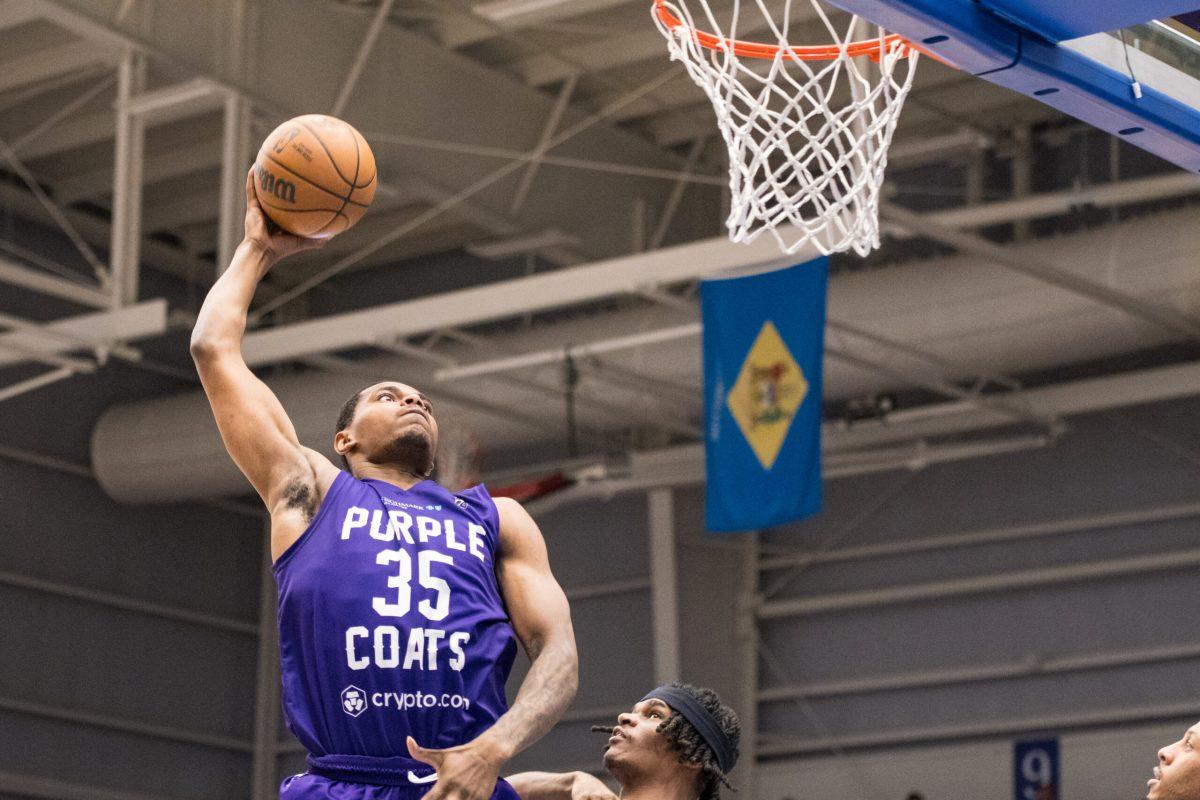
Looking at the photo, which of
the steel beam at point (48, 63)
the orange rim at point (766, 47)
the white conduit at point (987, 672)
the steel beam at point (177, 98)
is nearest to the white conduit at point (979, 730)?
the white conduit at point (987, 672)

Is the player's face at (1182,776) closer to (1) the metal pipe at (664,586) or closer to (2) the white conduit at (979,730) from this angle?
(2) the white conduit at (979,730)

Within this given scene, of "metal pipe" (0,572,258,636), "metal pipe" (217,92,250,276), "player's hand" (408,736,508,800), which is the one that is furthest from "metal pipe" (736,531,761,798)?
"player's hand" (408,736,508,800)

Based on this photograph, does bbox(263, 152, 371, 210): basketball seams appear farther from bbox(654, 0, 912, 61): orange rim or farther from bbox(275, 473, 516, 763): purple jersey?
bbox(654, 0, 912, 61): orange rim

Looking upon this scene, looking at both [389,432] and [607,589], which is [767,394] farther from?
[389,432]

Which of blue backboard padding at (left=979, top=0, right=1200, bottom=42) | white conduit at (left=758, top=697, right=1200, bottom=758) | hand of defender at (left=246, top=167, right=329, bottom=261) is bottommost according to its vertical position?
hand of defender at (left=246, top=167, right=329, bottom=261)

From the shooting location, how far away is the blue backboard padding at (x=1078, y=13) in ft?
15.1

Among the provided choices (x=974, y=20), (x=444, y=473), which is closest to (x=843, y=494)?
(x=444, y=473)

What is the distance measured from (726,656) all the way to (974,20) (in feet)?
45.0

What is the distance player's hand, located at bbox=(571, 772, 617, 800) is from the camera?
4.36m

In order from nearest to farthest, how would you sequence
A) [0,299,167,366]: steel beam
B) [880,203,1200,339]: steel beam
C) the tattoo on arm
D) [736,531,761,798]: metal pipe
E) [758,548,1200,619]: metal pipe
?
the tattoo on arm → [880,203,1200,339]: steel beam → [0,299,167,366]: steel beam → [758,548,1200,619]: metal pipe → [736,531,761,798]: metal pipe

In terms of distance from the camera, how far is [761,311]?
12.3 meters

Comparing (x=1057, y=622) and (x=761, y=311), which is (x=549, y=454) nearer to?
(x=1057, y=622)

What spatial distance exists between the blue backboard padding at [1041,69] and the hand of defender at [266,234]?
1.35m

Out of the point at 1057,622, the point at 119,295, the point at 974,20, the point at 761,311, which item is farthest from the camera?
the point at 1057,622
